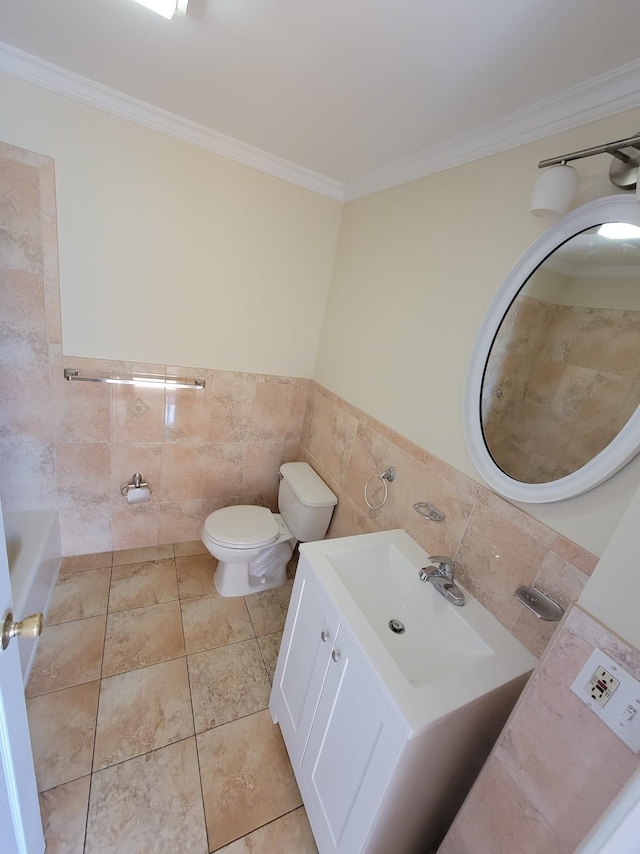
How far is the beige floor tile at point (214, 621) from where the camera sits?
1.72m

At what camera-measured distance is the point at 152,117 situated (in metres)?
1.49

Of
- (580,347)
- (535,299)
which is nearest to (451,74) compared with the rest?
(535,299)

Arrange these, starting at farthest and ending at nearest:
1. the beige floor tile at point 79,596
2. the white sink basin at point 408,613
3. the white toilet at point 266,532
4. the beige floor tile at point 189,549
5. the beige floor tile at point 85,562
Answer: the beige floor tile at point 189,549, the beige floor tile at point 85,562, the white toilet at point 266,532, the beige floor tile at point 79,596, the white sink basin at point 408,613

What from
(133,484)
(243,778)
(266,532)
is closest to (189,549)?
(133,484)

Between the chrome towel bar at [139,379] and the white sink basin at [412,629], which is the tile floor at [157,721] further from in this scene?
the chrome towel bar at [139,379]

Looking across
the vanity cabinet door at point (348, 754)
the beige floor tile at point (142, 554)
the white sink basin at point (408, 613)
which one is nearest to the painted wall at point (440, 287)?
the white sink basin at point (408, 613)

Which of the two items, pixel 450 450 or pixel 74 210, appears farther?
pixel 74 210

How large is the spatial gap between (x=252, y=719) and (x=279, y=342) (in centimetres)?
187

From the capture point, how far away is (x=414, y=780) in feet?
2.72

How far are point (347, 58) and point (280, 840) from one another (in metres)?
2.44

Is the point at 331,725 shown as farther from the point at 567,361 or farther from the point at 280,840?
the point at 567,361

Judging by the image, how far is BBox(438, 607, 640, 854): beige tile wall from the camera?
605 millimetres

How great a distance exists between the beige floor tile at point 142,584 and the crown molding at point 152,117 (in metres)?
2.27

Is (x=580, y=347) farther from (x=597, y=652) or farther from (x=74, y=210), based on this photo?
(x=74, y=210)
